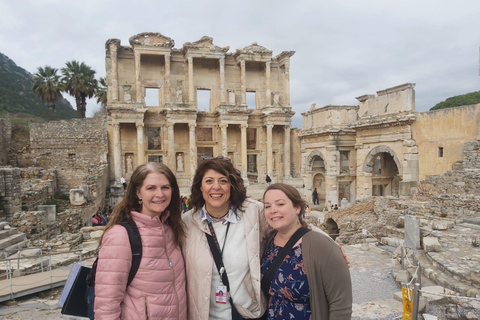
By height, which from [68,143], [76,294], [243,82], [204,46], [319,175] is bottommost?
[319,175]

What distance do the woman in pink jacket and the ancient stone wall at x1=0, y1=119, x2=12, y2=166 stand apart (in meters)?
28.6

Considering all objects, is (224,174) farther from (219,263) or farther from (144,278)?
(144,278)

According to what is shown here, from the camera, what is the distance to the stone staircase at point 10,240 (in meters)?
8.79

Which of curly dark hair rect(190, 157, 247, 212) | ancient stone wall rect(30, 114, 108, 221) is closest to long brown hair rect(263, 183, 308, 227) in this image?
curly dark hair rect(190, 157, 247, 212)

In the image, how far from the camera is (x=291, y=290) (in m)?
2.52

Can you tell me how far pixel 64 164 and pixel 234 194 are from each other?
87.9 ft

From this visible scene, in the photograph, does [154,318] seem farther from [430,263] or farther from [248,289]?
[430,263]

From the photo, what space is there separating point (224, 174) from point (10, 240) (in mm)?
9592

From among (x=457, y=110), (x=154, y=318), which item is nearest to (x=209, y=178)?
(x=154, y=318)

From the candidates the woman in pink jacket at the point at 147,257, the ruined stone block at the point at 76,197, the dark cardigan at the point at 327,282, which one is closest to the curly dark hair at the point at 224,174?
the woman in pink jacket at the point at 147,257

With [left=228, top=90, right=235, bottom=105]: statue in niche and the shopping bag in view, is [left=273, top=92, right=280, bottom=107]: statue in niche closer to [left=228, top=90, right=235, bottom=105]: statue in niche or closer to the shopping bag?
[left=228, top=90, right=235, bottom=105]: statue in niche

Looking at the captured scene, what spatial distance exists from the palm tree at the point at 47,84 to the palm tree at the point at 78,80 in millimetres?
910

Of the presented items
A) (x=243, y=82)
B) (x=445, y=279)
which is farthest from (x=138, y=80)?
(x=445, y=279)

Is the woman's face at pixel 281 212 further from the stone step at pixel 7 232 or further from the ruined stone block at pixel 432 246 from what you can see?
the stone step at pixel 7 232
